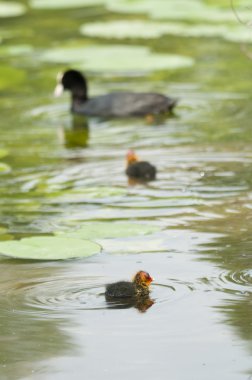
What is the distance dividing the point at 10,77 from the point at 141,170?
22.1 ft

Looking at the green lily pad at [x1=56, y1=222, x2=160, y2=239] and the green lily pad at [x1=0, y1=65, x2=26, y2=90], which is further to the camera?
the green lily pad at [x1=0, y1=65, x2=26, y2=90]

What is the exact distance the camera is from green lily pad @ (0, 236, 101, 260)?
9.75 metres

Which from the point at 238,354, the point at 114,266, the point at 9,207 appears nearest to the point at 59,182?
the point at 9,207

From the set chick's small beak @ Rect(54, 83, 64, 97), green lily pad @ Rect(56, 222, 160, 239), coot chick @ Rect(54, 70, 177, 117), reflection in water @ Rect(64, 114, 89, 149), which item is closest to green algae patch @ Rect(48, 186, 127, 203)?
green lily pad @ Rect(56, 222, 160, 239)

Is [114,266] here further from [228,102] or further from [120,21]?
[120,21]

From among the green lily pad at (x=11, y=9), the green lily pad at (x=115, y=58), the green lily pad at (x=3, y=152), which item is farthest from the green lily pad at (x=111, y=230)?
the green lily pad at (x=11, y=9)

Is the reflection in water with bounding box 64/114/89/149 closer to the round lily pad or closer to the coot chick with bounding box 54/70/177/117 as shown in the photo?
the coot chick with bounding box 54/70/177/117

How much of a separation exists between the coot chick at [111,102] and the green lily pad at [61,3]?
23.7 feet

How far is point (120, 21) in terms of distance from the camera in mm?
22594

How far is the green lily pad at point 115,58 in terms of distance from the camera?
61.3ft

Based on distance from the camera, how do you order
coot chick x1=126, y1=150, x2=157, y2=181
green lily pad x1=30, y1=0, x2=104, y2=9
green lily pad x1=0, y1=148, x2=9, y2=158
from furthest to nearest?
1. green lily pad x1=30, y1=0, x2=104, y2=9
2. green lily pad x1=0, y1=148, x2=9, y2=158
3. coot chick x1=126, y1=150, x2=157, y2=181

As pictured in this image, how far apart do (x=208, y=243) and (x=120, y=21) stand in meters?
13.1

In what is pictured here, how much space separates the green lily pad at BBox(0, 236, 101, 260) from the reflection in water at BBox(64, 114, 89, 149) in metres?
4.50

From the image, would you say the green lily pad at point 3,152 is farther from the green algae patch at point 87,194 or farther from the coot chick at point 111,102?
the coot chick at point 111,102
